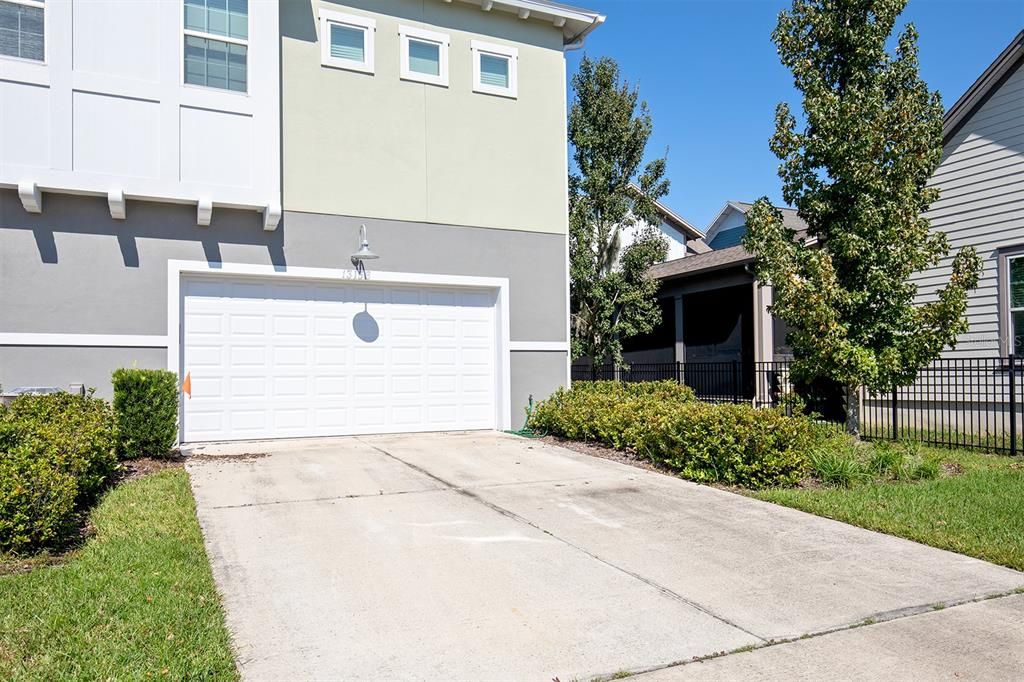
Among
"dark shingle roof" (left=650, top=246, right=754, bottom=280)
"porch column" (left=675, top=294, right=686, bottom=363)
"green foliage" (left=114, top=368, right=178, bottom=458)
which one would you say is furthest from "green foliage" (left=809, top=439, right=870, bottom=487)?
"porch column" (left=675, top=294, right=686, bottom=363)

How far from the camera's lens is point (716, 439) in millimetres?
8281

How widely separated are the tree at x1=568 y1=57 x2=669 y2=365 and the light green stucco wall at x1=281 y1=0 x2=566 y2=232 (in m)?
1.71

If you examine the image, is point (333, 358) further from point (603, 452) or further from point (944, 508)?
point (944, 508)

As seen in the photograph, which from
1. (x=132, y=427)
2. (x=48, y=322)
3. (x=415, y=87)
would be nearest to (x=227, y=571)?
(x=132, y=427)

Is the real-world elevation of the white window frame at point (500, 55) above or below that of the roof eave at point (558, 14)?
below

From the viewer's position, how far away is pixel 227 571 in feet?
16.5

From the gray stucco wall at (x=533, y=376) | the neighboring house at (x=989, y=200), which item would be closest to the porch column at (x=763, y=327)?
the neighboring house at (x=989, y=200)

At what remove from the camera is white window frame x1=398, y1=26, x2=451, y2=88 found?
11945 millimetres

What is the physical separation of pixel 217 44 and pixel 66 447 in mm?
6611

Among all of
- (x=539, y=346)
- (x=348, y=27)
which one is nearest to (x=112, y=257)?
(x=348, y=27)

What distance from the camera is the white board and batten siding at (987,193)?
1255 centimetres

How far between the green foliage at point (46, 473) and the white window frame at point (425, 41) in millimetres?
7316

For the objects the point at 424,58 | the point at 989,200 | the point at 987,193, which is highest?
the point at 424,58

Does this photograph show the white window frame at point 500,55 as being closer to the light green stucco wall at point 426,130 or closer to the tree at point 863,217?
the light green stucco wall at point 426,130
